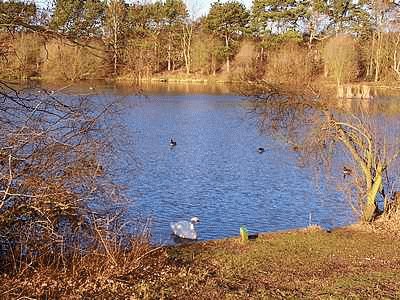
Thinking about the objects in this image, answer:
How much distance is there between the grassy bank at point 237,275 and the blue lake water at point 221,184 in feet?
8.10

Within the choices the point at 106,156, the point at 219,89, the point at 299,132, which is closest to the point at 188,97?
the point at 219,89

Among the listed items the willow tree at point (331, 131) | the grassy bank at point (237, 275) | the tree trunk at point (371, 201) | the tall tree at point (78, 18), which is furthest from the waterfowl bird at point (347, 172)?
the tall tree at point (78, 18)

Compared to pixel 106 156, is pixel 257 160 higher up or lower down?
lower down

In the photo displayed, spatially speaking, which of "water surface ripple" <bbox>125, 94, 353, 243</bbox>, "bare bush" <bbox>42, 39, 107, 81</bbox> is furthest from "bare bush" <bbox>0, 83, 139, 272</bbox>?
"water surface ripple" <bbox>125, 94, 353, 243</bbox>

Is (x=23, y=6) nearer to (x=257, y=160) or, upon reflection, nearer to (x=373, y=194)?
(x=373, y=194)

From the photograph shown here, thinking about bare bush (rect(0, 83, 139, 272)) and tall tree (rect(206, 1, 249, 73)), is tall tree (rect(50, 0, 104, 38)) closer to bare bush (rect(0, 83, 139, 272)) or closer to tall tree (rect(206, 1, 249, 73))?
bare bush (rect(0, 83, 139, 272))

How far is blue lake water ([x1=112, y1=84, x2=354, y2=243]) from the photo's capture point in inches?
472

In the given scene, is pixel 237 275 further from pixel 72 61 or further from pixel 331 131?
pixel 331 131

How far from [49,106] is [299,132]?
5413 mm

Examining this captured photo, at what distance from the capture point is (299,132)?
10.5 metres

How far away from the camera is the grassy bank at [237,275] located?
5.61 meters

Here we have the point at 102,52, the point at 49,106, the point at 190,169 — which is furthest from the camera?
the point at 190,169

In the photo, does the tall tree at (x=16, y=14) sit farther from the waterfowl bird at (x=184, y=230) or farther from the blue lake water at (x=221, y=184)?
the waterfowl bird at (x=184, y=230)

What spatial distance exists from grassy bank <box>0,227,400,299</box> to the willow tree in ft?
5.94
